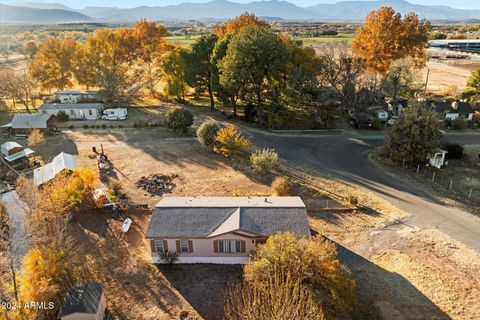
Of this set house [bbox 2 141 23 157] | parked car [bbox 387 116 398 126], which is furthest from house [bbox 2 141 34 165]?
parked car [bbox 387 116 398 126]

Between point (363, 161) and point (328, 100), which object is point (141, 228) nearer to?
point (363, 161)

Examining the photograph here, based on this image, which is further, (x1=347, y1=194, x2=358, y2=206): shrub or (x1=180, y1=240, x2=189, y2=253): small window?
(x1=347, y1=194, x2=358, y2=206): shrub

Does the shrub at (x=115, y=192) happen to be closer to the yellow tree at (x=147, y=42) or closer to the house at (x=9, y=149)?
the house at (x=9, y=149)

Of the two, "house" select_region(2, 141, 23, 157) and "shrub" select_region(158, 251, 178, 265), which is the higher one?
"house" select_region(2, 141, 23, 157)

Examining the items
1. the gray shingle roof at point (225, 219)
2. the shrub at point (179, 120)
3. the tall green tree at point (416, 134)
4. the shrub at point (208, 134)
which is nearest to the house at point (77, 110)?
the shrub at point (179, 120)

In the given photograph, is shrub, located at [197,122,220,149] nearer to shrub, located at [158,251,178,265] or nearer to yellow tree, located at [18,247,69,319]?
shrub, located at [158,251,178,265]

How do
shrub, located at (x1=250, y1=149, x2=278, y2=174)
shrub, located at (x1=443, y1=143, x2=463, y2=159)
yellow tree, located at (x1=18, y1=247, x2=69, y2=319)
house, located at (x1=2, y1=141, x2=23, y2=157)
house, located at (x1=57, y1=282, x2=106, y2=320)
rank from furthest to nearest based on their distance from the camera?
shrub, located at (x1=443, y1=143, x2=463, y2=159) → house, located at (x1=2, y1=141, x2=23, y2=157) → shrub, located at (x1=250, y1=149, x2=278, y2=174) → yellow tree, located at (x1=18, y1=247, x2=69, y2=319) → house, located at (x1=57, y1=282, x2=106, y2=320)

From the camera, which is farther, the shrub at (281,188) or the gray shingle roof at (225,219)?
the shrub at (281,188)
